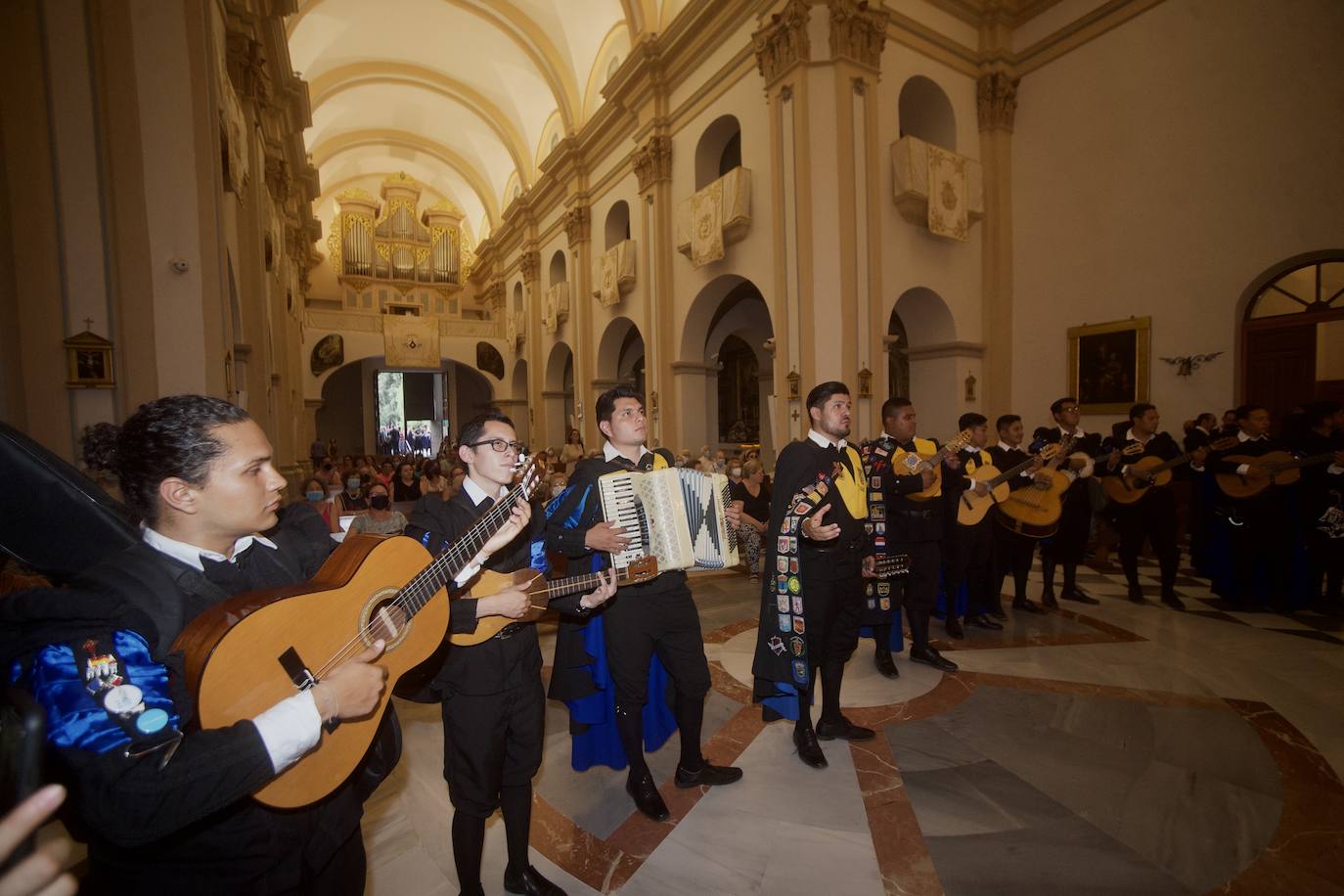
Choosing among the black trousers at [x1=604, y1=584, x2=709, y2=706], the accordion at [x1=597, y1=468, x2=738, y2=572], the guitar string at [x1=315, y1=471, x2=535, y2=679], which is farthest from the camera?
the black trousers at [x1=604, y1=584, x2=709, y2=706]

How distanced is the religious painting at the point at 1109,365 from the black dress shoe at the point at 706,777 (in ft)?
30.8

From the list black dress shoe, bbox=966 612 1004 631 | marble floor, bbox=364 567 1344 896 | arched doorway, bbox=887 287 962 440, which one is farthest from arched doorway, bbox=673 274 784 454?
marble floor, bbox=364 567 1344 896

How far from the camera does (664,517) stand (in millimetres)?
2584

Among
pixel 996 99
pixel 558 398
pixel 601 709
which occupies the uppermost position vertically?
pixel 996 99

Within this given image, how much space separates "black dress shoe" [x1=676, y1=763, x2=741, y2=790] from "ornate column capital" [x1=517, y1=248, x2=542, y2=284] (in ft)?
62.4

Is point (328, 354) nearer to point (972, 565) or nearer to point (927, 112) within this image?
point (927, 112)

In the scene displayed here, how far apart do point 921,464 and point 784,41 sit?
26.2ft

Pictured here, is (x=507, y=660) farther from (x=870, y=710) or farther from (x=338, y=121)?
(x=338, y=121)

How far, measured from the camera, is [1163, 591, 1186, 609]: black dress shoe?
Result: 18.8 feet

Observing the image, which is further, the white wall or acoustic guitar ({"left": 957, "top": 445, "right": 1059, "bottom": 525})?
the white wall

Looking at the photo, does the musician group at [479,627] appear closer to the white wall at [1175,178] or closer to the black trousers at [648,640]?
the black trousers at [648,640]

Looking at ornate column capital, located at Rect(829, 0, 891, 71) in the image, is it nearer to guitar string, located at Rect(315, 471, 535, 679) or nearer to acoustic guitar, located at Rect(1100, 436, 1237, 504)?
acoustic guitar, located at Rect(1100, 436, 1237, 504)

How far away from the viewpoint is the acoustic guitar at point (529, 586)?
2.04 m

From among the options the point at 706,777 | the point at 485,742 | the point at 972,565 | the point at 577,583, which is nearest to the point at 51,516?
the point at 485,742
